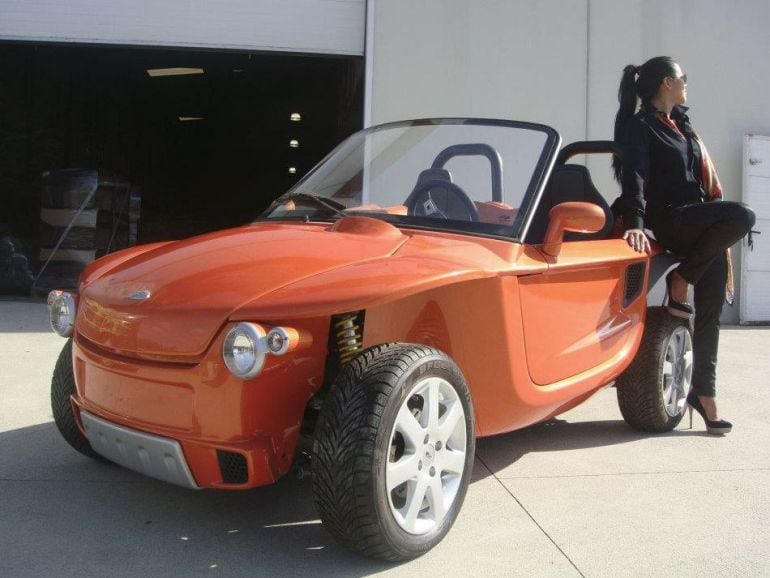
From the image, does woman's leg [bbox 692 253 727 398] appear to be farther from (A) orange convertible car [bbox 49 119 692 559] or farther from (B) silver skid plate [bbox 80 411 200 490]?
(B) silver skid plate [bbox 80 411 200 490]

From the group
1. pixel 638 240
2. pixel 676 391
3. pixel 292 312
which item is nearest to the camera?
pixel 292 312

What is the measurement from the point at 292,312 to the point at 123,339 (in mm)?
594

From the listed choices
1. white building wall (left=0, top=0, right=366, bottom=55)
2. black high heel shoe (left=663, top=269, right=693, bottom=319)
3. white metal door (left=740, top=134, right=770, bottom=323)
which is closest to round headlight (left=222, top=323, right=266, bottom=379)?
black high heel shoe (left=663, top=269, right=693, bottom=319)

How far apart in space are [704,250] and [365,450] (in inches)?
93.4

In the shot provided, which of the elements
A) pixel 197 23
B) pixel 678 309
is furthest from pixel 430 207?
pixel 197 23

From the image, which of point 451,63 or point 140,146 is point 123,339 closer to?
point 451,63

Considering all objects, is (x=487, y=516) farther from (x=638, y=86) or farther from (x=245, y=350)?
(x=638, y=86)

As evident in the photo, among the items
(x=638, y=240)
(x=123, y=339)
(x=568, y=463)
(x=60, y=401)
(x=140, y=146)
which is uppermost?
(x=140, y=146)

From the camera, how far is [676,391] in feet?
13.1

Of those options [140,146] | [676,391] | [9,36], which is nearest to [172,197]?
[140,146]

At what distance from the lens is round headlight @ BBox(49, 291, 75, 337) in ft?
9.33

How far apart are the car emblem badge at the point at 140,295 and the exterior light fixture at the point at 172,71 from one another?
43.7 ft

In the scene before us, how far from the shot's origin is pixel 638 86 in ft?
13.4

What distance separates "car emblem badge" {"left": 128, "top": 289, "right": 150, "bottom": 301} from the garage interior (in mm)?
7011
